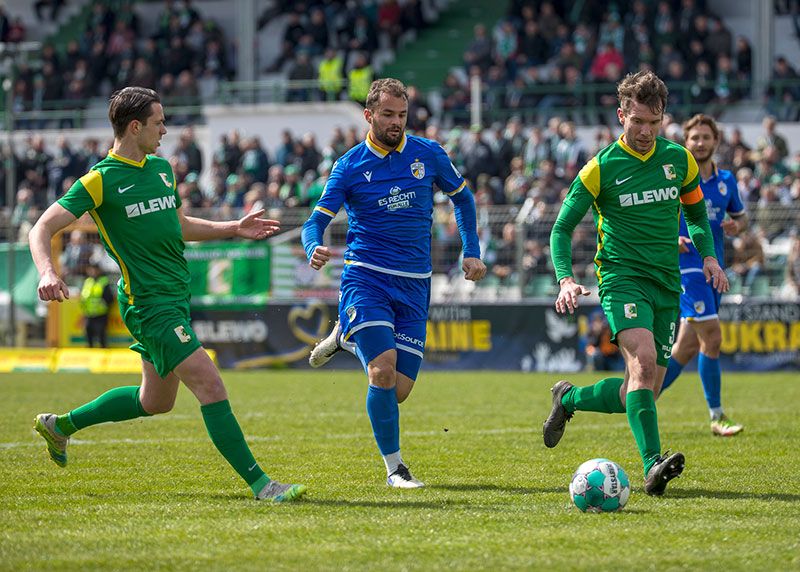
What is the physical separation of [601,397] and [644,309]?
69 cm

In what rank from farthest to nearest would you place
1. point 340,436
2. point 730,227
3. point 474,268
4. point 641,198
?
point 340,436
point 730,227
point 474,268
point 641,198

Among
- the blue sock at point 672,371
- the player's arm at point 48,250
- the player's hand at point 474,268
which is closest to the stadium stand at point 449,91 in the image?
the blue sock at point 672,371

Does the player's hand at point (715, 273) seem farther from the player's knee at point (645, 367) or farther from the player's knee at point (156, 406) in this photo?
the player's knee at point (156, 406)

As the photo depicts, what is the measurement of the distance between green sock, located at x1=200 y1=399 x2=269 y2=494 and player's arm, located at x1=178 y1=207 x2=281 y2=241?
108 cm

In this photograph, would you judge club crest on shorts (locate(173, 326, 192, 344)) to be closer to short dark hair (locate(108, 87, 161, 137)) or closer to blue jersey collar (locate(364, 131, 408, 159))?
short dark hair (locate(108, 87, 161, 137))

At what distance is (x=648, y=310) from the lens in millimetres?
8094

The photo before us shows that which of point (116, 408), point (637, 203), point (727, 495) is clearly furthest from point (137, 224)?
point (727, 495)

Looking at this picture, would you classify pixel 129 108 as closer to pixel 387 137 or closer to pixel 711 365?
pixel 387 137

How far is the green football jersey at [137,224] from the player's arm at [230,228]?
0.31 m

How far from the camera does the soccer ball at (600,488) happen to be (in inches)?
277

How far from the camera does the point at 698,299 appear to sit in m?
11.3

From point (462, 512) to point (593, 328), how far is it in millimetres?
14416

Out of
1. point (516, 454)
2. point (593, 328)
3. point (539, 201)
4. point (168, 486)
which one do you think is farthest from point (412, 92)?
point (168, 486)

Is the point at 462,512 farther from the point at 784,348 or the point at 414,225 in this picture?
the point at 784,348
